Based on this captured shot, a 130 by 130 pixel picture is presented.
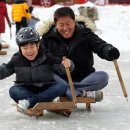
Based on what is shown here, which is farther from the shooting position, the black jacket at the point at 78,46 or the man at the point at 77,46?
the black jacket at the point at 78,46

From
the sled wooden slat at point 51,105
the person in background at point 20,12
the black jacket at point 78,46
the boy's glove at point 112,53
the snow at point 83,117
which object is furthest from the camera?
the person in background at point 20,12

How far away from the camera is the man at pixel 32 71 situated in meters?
4.51

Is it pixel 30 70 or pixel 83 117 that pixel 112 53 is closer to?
pixel 83 117

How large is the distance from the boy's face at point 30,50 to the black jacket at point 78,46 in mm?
473

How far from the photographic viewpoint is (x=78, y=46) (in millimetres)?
4969

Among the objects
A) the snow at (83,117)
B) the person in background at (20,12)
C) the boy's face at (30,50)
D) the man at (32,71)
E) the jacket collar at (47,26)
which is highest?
the jacket collar at (47,26)

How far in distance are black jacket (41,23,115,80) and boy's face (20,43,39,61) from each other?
47cm

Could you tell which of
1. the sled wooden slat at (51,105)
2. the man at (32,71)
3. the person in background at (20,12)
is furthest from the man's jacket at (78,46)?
the person in background at (20,12)

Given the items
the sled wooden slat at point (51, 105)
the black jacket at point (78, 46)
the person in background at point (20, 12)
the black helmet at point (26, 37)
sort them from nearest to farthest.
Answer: the sled wooden slat at point (51, 105) → the black helmet at point (26, 37) → the black jacket at point (78, 46) → the person in background at point (20, 12)

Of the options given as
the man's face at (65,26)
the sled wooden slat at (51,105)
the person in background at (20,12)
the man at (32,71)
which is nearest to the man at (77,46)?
the man's face at (65,26)

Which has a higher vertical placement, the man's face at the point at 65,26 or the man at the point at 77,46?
the man's face at the point at 65,26

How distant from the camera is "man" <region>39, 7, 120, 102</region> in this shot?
4.85m

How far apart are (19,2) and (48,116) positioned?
30.9 feet

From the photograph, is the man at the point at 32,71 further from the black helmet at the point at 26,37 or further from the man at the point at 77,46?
the man at the point at 77,46
